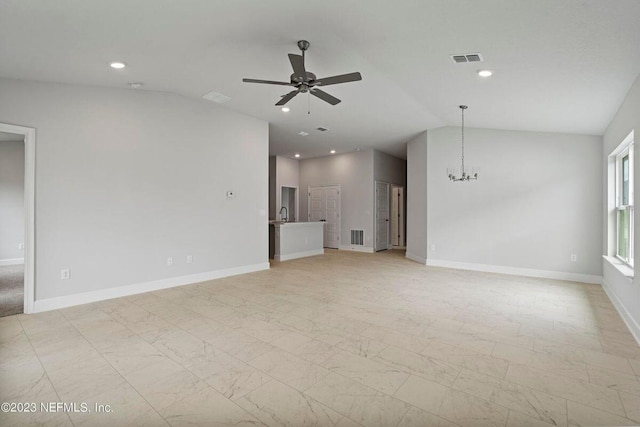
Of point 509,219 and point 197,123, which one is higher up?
point 197,123

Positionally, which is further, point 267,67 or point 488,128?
point 488,128

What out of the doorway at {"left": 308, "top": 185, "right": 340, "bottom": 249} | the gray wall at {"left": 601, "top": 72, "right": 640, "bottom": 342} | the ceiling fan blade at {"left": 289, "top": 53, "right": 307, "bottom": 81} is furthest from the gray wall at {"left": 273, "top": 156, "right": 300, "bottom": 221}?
the gray wall at {"left": 601, "top": 72, "right": 640, "bottom": 342}

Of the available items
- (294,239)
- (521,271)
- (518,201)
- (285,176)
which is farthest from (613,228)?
(285,176)

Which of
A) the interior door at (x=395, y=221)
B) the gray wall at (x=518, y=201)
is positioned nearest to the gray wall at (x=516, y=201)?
the gray wall at (x=518, y=201)

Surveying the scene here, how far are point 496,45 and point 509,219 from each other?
13.7 ft

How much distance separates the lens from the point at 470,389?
88.5 inches

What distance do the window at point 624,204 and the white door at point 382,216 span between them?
565cm

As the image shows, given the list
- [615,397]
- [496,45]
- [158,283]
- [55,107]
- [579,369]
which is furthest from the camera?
[158,283]

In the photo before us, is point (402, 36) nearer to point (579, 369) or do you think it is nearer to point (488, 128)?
point (579, 369)

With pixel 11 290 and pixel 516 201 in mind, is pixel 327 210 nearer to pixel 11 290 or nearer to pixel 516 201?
pixel 516 201

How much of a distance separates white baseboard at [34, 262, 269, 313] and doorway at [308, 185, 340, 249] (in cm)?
447

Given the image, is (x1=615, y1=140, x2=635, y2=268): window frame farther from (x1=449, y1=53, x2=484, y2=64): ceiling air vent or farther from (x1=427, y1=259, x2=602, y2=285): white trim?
(x1=449, y1=53, x2=484, y2=64): ceiling air vent

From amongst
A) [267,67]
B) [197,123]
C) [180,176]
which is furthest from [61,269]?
[267,67]

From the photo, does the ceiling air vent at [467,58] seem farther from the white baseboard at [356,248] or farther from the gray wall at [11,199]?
the gray wall at [11,199]
